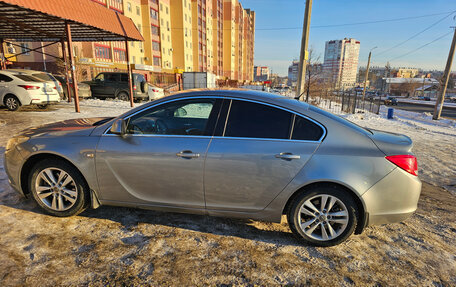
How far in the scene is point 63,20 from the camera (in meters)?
10.2

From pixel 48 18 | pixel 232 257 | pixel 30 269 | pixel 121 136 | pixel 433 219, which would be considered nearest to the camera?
pixel 30 269

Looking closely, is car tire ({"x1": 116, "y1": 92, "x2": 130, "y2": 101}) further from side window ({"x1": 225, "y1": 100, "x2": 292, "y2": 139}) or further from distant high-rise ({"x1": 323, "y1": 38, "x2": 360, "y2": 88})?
distant high-rise ({"x1": 323, "y1": 38, "x2": 360, "y2": 88})

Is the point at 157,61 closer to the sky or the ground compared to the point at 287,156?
closer to the sky

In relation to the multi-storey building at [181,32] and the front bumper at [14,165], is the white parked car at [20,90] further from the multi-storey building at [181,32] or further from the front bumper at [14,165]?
the multi-storey building at [181,32]

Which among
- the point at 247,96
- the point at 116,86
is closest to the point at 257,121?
the point at 247,96

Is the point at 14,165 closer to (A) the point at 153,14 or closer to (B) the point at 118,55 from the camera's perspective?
(B) the point at 118,55

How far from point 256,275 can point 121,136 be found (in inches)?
80.9

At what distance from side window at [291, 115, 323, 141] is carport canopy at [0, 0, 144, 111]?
9278mm

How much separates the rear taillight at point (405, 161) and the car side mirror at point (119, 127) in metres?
2.82

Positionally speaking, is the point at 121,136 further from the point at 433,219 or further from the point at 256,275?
the point at 433,219

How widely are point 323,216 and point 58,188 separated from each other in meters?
3.10

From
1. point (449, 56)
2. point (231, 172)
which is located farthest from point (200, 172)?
point (449, 56)

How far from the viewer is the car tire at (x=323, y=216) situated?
262 centimetres

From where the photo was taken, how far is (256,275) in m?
2.34
